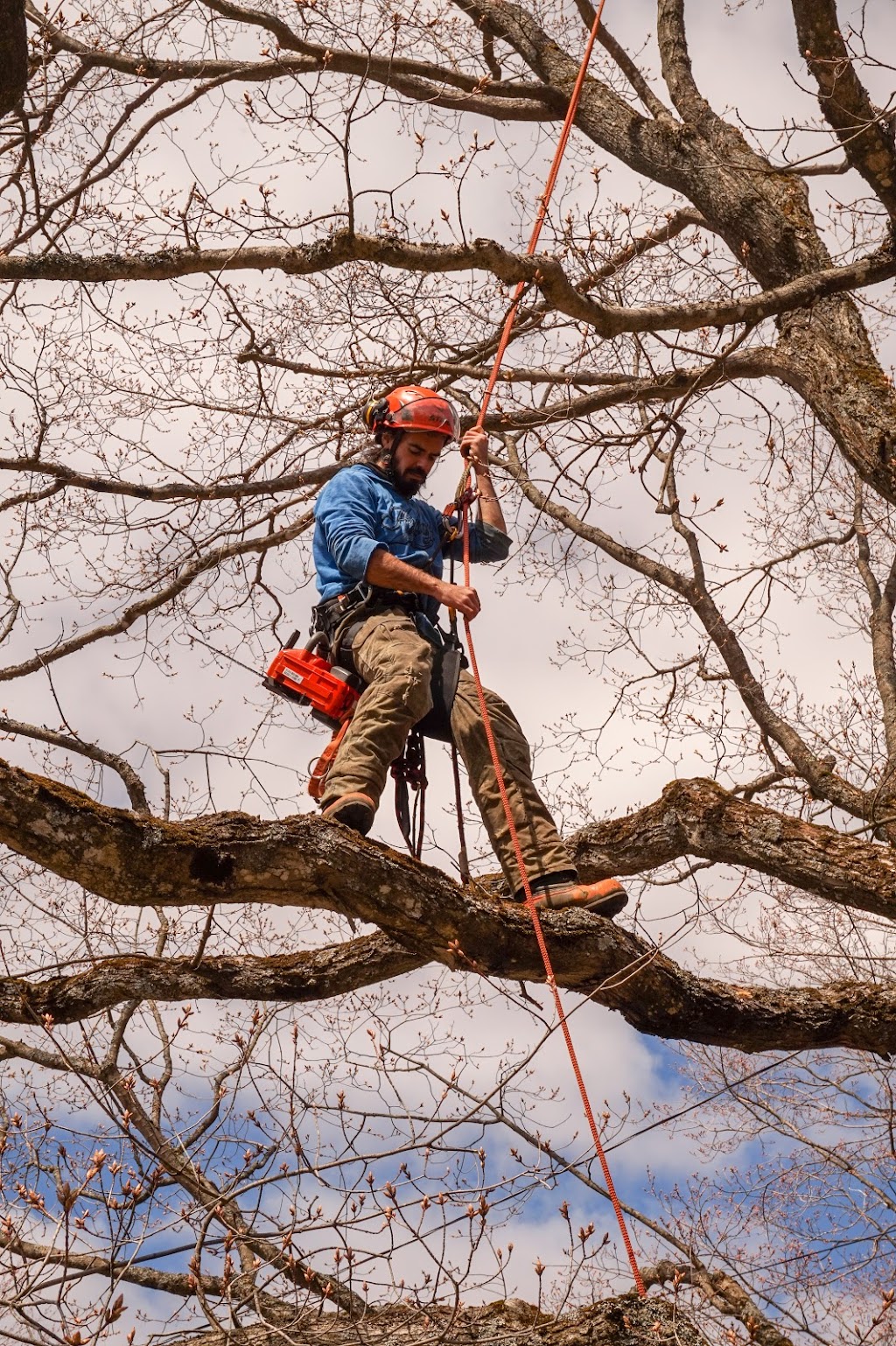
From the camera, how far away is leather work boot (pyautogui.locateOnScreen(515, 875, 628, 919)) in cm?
418

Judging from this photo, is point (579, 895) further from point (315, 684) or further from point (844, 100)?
point (844, 100)

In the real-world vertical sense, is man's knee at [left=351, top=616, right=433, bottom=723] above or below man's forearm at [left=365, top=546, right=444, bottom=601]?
below

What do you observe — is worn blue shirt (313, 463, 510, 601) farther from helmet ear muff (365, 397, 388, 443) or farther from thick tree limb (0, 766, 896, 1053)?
thick tree limb (0, 766, 896, 1053)

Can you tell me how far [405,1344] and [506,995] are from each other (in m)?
1.02

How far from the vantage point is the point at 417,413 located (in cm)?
481

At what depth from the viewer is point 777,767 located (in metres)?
6.23

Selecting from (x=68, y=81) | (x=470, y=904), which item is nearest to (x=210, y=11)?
(x=68, y=81)

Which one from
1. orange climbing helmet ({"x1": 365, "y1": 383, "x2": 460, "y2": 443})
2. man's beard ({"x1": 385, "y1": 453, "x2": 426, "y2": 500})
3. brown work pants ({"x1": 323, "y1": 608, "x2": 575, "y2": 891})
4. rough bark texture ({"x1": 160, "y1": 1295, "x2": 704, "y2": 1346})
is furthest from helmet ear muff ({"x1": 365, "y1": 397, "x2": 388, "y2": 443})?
rough bark texture ({"x1": 160, "y1": 1295, "x2": 704, "y2": 1346})

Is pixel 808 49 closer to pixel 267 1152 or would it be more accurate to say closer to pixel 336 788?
pixel 336 788

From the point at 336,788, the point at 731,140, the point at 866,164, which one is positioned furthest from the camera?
the point at 731,140

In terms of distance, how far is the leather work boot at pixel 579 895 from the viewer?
4.18m

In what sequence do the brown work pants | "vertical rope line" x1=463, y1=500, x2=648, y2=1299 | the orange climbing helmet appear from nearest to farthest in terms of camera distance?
"vertical rope line" x1=463, y1=500, x2=648, y2=1299 → the brown work pants → the orange climbing helmet

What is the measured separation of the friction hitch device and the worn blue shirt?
307mm

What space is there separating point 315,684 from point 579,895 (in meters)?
1.25
